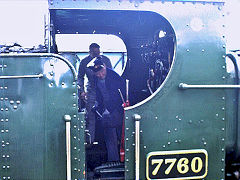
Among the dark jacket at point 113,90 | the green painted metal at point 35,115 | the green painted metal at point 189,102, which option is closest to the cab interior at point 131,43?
the green painted metal at point 189,102

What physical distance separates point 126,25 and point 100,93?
1.12 m

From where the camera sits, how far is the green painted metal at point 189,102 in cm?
239

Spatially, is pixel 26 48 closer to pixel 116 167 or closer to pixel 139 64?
pixel 116 167

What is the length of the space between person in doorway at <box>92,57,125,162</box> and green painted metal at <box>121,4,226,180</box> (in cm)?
79

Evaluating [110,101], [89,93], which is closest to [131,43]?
[89,93]

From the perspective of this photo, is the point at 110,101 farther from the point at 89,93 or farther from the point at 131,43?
the point at 131,43

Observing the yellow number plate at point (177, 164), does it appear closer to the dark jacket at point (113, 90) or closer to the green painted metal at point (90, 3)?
the dark jacket at point (113, 90)

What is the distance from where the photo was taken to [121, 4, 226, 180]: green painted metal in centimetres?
239

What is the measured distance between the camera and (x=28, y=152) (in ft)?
7.38

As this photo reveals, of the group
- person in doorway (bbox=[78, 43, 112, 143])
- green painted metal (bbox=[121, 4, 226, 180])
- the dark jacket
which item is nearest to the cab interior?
person in doorway (bbox=[78, 43, 112, 143])

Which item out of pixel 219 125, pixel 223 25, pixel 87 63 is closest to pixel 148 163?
pixel 219 125

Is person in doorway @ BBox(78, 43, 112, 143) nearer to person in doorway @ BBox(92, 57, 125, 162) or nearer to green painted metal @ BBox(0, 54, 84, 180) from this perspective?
person in doorway @ BBox(92, 57, 125, 162)

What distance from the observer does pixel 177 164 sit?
8.02ft

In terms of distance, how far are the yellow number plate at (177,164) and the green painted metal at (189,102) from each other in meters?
0.04
